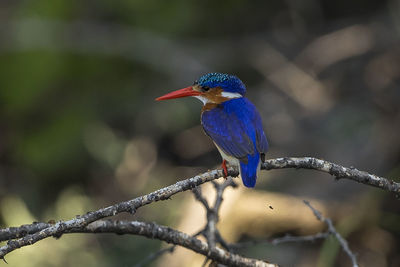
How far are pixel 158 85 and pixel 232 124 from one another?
10.6 ft

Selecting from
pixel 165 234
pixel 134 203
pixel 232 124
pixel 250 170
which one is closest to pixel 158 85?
pixel 232 124

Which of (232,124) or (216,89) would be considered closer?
(232,124)

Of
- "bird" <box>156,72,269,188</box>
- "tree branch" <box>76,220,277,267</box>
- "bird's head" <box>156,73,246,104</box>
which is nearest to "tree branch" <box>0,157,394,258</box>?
"tree branch" <box>76,220,277,267</box>

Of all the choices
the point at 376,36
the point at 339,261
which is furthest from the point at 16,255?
the point at 376,36

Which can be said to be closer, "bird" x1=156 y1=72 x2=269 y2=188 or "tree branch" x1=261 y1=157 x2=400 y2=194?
"tree branch" x1=261 y1=157 x2=400 y2=194

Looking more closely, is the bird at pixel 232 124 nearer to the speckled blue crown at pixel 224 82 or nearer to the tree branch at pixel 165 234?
the speckled blue crown at pixel 224 82

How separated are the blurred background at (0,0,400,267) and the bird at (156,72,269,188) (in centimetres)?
180

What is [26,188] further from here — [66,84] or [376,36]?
[376,36]

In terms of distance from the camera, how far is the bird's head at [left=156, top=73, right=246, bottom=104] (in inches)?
121

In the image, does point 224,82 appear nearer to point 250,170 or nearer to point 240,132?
point 240,132

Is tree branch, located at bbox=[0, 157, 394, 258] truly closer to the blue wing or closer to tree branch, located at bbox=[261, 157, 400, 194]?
tree branch, located at bbox=[261, 157, 400, 194]

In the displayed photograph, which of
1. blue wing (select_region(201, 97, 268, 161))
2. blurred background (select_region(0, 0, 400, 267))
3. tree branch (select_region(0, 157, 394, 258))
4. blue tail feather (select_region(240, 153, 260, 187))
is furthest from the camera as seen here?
blurred background (select_region(0, 0, 400, 267))

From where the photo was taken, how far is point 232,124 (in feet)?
9.12

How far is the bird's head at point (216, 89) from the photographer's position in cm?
306
